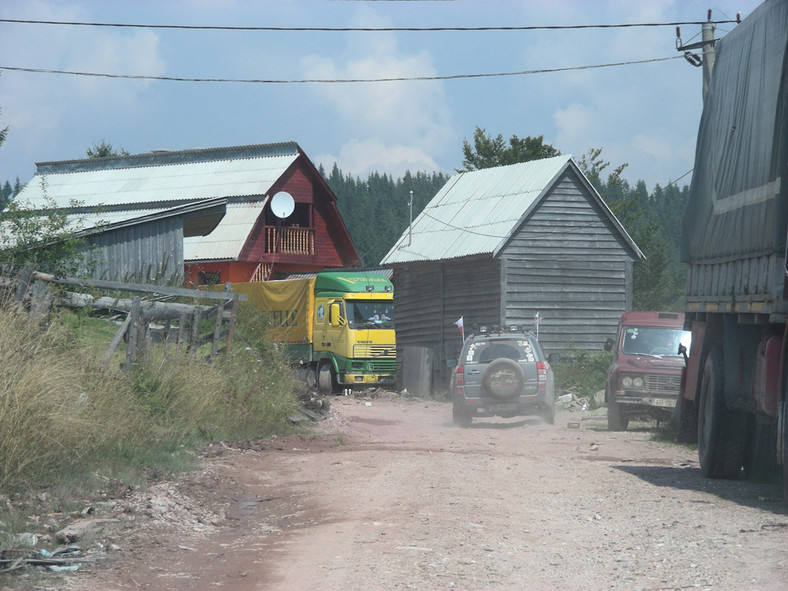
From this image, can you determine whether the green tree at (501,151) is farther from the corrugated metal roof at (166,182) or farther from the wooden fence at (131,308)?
the wooden fence at (131,308)

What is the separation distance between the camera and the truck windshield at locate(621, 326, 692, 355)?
20.1m

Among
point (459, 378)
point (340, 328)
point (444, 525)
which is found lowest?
point (444, 525)

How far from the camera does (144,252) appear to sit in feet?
90.3

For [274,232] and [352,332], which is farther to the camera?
[274,232]

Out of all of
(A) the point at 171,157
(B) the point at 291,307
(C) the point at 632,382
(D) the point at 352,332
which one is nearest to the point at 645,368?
(C) the point at 632,382

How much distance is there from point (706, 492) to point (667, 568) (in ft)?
13.7

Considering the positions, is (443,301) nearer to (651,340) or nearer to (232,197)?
(651,340)

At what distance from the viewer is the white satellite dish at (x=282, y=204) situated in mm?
47656

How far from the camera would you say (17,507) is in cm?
902

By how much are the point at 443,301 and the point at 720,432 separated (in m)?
22.1

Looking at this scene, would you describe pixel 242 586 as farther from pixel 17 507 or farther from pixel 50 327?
pixel 50 327

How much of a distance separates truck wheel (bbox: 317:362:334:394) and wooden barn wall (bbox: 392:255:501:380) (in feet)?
11.0

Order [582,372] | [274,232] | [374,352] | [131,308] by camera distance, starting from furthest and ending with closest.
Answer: [274,232], [374,352], [582,372], [131,308]

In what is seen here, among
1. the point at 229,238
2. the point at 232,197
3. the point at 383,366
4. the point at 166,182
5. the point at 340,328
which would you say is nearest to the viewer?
the point at 340,328
